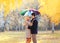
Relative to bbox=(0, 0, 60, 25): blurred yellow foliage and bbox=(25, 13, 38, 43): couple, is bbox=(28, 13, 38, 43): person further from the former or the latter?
bbox=(0, 0, 60, 25): blurred yellow foliage

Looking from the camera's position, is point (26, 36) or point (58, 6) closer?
point (26, 36)

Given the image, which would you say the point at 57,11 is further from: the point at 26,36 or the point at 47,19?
the point at 26,36

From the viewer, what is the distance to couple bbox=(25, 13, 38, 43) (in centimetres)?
439

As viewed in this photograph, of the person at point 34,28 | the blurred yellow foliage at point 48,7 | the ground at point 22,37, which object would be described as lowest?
the ground at point 22,37

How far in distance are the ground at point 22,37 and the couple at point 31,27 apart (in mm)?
169

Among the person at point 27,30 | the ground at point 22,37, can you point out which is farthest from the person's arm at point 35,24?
the ground at point 22,37

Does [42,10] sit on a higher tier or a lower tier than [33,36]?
higher

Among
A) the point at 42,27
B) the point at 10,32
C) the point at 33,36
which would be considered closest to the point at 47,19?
the point at 42,27

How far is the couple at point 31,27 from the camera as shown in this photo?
4.39 meters

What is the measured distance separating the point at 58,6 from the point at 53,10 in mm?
137

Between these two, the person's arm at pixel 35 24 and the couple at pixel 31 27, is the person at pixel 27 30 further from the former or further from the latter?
the person's arm at pixel 35 24

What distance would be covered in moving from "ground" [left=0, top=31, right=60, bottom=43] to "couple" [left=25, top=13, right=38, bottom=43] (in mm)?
169

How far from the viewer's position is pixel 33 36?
454cm

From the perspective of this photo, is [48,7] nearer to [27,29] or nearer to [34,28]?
[34,28]
